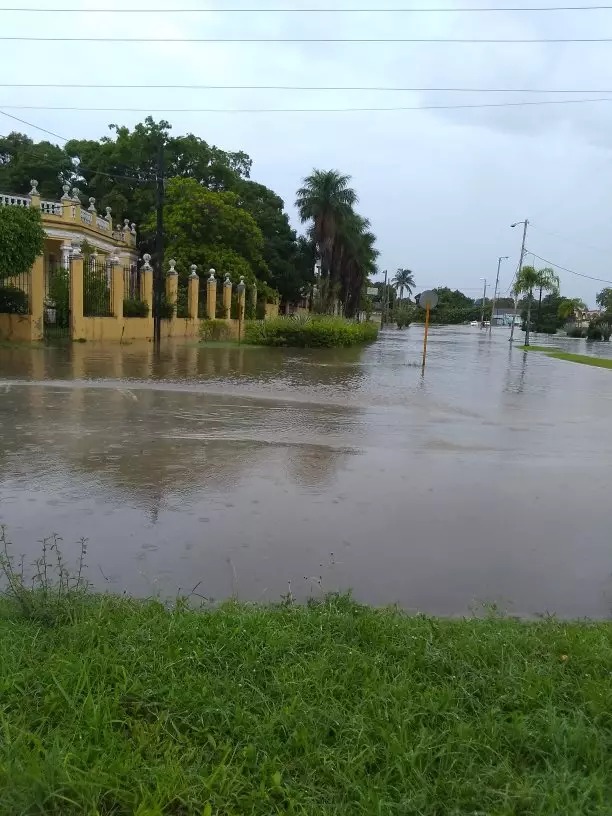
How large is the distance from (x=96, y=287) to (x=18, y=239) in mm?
4656

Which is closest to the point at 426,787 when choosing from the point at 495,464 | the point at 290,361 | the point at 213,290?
the point at 495,464

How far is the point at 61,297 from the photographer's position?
80.2 ft

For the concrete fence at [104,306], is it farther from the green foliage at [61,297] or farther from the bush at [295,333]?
the bush at [295,333]

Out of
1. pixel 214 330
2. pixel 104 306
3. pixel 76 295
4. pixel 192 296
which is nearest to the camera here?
pixel 76 295

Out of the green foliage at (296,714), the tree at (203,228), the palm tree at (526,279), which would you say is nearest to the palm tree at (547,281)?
the palm tree at (526,279)

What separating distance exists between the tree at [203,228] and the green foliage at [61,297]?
12.1 meters

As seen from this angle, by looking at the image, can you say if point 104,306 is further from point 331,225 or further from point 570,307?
point 570,307

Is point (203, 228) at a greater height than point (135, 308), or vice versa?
point (203, 228)

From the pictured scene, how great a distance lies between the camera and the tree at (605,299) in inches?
2926

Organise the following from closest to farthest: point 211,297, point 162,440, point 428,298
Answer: point 162,440, point 428,298, point 211,297

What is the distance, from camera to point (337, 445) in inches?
350

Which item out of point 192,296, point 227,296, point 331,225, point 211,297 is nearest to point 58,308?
point 192,296

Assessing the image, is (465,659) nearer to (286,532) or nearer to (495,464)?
(286,532)

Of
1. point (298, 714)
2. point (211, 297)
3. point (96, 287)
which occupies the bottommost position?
point (298, 714)
